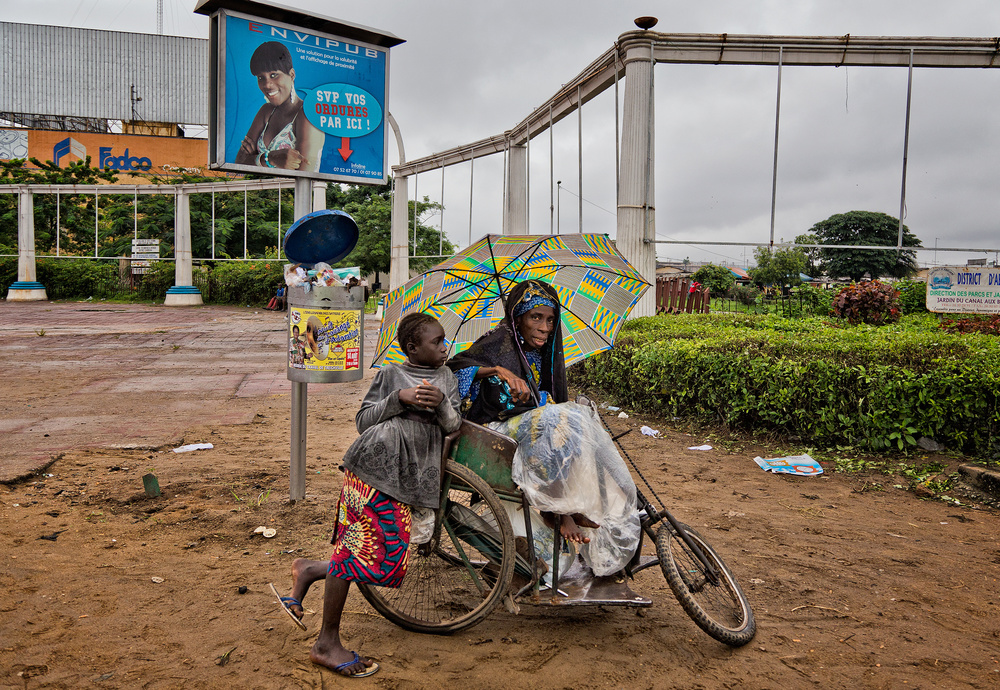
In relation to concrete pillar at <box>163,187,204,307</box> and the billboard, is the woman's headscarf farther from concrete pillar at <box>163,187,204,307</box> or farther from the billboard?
the billboard

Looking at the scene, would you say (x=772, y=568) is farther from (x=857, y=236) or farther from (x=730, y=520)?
(x=857, y=236)

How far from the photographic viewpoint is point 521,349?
130 inches

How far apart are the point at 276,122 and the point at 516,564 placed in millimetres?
3219

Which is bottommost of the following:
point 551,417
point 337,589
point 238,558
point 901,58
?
point 238,558

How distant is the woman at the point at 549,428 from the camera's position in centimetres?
270

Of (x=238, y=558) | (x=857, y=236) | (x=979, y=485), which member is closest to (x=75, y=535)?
(x=238, y=558)

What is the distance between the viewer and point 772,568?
12.2ft

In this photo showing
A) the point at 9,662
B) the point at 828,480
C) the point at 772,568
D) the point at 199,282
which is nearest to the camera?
the point at 9,662

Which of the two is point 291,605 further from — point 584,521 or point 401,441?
point 584,521

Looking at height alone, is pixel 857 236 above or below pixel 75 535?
above

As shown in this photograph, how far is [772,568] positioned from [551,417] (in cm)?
180

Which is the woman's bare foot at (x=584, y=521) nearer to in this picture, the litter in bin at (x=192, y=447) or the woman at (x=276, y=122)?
the woman at (x=276, y=122)

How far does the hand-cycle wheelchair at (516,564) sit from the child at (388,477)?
0.12 m

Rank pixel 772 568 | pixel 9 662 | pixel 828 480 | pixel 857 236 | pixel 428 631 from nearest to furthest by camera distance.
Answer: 1. pixel 9 662
2. pixel 428 631
3. pixel 772 568
4. pixel 828 480
5. pixel 857 236
